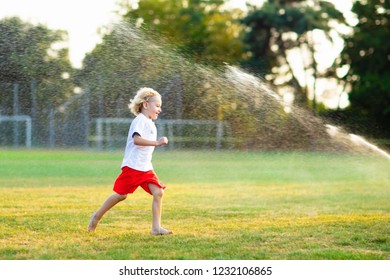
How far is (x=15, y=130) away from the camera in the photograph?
29141mm

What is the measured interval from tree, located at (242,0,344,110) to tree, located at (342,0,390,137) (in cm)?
258

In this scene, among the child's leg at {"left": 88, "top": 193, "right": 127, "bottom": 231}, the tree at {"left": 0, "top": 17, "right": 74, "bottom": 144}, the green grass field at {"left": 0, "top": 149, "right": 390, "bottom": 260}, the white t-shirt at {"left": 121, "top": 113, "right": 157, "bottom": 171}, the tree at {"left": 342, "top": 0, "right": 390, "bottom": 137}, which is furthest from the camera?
the tree at {"left": 342, "top": 0, "right": 390, "bottom": 137}

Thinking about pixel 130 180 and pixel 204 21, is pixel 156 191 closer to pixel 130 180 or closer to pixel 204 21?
pixel 130 180

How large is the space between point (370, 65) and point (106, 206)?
31032mm

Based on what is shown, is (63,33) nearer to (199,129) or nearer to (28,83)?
(28,83)

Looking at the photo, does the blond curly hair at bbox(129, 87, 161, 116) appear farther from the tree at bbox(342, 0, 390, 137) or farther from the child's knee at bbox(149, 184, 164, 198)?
the tree at bbox(342, 0, 390, 137)

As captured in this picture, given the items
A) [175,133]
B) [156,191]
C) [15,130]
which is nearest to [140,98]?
[156,191]

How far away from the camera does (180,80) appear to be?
1625 cm

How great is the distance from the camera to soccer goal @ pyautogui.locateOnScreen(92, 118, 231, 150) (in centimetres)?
2567

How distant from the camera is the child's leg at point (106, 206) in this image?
283 inches

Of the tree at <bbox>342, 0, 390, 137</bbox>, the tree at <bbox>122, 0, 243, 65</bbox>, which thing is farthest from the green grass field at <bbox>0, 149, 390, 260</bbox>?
the tree at <bbox>122, 0, 243, 65</bbox>

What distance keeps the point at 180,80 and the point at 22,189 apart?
506 cm

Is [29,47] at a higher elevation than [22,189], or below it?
higher

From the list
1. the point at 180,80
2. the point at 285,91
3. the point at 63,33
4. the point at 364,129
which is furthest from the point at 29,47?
the point at 285,91
